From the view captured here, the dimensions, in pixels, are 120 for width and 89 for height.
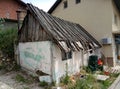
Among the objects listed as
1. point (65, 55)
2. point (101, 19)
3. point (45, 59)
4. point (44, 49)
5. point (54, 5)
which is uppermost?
point (54, 5)

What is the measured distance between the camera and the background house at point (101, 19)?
51.6ft

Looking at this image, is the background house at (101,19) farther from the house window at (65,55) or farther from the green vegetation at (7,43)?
the green vegetation at (7,43)

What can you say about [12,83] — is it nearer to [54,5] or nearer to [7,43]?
[7,43]

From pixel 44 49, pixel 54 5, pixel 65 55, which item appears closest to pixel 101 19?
pixel 54 5

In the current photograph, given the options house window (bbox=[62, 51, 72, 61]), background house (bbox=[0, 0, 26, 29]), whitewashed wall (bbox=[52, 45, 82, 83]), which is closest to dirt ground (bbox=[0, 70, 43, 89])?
whitewashed wall (bbox=[52, 45, 82, 83])

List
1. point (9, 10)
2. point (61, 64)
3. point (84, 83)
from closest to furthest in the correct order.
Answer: point (84, 83) < point (61, 64) < point (9, 10)

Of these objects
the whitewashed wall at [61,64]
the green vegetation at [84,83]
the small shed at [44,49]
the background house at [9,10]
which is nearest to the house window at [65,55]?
the small shed at [44,49]

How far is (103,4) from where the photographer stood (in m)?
16.0

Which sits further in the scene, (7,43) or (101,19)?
(101,19)

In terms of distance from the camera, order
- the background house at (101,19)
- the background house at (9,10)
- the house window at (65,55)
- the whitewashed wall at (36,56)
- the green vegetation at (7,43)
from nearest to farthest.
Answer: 1. the whitewashed wall at (36,56)
2. the house window at (65,55)
3. the green vegetation at (7,43)
4. the background house at (101,19)
5. the background house at (9,10)

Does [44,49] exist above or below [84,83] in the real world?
above

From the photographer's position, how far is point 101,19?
1623 centimetres

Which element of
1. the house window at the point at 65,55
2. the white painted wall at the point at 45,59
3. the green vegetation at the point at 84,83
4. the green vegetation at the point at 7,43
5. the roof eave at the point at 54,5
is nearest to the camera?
the green vegetation at the point at 84,83

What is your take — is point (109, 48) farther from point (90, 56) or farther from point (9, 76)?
point (9, 76)
